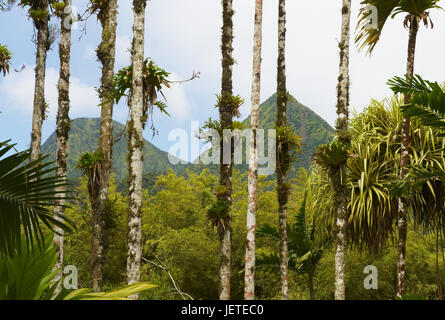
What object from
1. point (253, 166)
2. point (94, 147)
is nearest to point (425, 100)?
point (253, 166)

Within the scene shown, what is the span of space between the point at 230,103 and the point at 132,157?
8.53 ft

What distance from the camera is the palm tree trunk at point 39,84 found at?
39.1 ft

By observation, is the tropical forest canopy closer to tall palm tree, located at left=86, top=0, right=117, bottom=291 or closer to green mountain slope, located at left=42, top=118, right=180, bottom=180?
tall palm tree, located at left=86, top=0, right=117, bottom=291

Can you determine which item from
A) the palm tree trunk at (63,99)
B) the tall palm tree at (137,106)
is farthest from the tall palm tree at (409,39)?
the palm tree trunk at (63,99)

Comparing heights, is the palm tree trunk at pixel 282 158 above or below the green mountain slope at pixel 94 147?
below

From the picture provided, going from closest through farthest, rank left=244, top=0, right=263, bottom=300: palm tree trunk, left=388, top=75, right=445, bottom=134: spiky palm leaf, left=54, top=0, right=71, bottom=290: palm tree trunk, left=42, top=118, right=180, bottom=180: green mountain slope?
left=388, top=75, right=445, bottom=134: spiky palm leaf
left=244, top=0, right=263, bottom=300: palm tree trunk
left=54, top=0, right=71, bottom=290: palm tree trunk
left=42, top=118, right=180, bottom=180: green mountain slope

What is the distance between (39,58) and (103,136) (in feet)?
14.2

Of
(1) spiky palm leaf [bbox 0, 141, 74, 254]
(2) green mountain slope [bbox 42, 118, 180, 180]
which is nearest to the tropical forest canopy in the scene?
(1) spiky palm leaf [bbox 0, 141, 74, 254]

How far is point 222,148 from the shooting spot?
8.78 m

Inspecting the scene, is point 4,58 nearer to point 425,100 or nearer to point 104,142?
point 104,142

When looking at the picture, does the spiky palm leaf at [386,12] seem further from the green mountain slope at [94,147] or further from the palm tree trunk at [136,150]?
the green mountain slope at [94,147]

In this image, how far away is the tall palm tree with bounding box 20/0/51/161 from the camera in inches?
470

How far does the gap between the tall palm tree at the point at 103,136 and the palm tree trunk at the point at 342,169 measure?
15.9ft

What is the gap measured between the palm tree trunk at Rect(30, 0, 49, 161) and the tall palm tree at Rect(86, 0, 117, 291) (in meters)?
2.19
